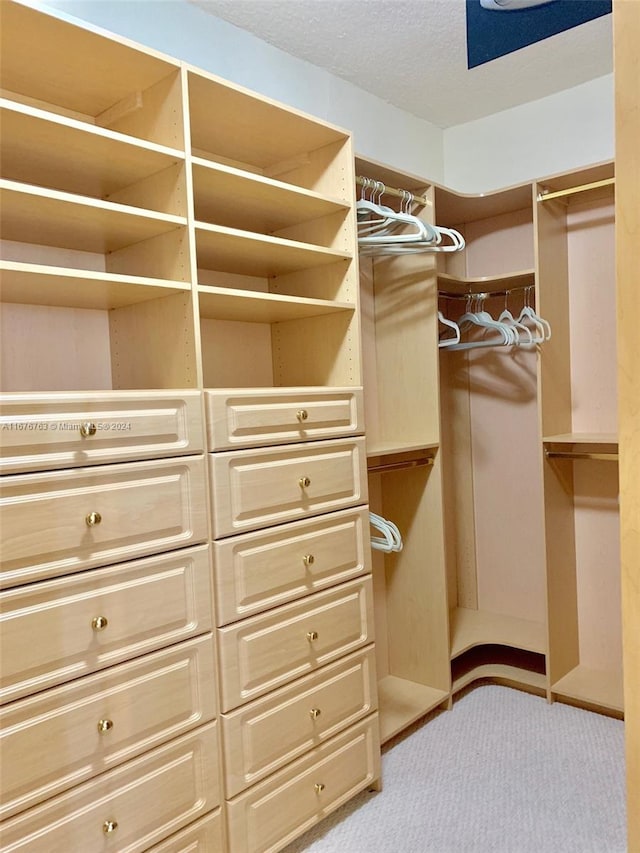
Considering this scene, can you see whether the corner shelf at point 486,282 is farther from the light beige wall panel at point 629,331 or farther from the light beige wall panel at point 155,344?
the light beige wall panel at point 629,331

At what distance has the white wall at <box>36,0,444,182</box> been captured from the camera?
2004mm

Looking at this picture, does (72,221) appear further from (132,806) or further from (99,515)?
(132,806)

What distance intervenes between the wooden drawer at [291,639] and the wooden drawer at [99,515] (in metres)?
0.34

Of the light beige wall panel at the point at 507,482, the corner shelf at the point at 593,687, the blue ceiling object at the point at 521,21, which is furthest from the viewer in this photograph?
the light beige wall panel at the point at 507,482

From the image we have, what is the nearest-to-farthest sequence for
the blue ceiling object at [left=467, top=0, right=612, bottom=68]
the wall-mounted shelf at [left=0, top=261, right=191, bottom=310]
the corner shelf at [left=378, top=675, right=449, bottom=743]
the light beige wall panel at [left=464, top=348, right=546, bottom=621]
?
the wall-mounted shelf at [left=0, top=261, right=191, bottom=310]
the blue ceiling object at [left=467, top=0, right=612, bottom=68]
the corner shelf at [left=378, top=675, right=449, bottom=743]
the light beige wall panel at [left=464, top=348, right=546, bottom=621]

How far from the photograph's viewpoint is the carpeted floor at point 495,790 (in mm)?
1948

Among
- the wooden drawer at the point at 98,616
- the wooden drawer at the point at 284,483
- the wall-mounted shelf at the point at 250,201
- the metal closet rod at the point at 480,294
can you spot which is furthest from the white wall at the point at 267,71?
the wooden drawer at the point at 98,616

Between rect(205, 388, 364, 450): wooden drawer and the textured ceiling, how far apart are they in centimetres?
135

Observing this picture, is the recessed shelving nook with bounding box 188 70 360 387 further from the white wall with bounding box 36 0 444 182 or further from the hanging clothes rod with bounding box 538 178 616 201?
the hanging clothes rod with bounding box 538 178 616 201

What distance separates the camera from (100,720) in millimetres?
1451

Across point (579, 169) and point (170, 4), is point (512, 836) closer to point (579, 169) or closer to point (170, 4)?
point (579, 169)

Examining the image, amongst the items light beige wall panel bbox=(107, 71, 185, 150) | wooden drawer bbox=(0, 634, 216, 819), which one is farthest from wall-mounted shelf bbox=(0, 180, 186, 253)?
wooden drawer bbox=(0, 634, 216, 819)

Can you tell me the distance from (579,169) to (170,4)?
1.65m

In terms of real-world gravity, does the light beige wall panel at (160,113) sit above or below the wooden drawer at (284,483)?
above
